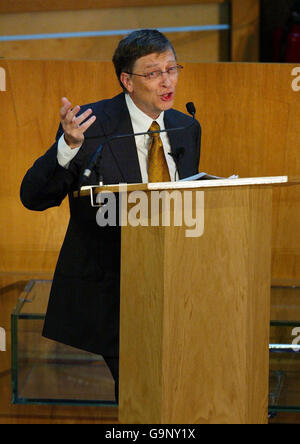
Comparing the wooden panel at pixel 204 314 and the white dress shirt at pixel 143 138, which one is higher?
the white dress shirt at pixel 143 138

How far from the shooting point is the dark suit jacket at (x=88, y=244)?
2404mm

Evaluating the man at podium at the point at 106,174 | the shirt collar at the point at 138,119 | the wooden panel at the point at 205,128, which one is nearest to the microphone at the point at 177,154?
the man at podium at the point at 106,174

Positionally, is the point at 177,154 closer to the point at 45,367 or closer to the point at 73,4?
the point at 45,367

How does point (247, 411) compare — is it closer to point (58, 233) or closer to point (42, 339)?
point (42, 339)

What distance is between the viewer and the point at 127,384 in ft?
6.92

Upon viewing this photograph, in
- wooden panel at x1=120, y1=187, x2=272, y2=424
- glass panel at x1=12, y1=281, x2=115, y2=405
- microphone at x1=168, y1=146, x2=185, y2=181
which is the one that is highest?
microphone at x1=168, y1=146, x2=185, y2=181

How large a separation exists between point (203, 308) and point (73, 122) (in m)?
0.64

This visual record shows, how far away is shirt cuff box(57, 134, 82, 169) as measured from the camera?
2.32 metres

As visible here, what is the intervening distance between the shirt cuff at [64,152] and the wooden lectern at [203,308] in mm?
369

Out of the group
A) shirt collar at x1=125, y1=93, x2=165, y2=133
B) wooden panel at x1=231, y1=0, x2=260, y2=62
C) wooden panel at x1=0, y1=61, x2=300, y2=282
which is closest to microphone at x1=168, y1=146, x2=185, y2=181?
shirt collar at x1=125, y1=93, x2=165, y2=133

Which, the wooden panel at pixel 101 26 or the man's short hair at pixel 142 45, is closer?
the man's short hair at pixel 142 45

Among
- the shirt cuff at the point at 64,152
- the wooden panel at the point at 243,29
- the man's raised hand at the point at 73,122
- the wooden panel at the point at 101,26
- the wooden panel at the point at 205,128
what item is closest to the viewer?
the man's raised hand at the point at 73,122

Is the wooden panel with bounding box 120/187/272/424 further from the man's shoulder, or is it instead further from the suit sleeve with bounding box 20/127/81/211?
the man's shoulder

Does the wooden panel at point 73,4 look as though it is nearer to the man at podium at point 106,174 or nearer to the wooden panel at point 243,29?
the wooden panel at point 243,29
